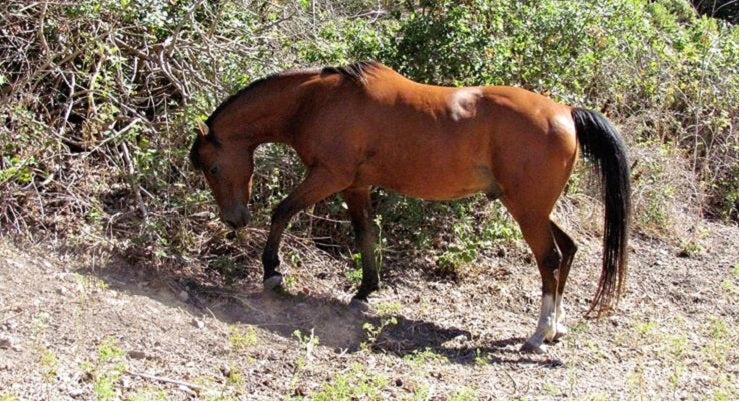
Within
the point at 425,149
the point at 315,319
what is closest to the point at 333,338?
the point at 315,319

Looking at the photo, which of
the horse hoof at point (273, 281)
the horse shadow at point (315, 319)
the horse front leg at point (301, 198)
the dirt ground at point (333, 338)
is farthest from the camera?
the horse hoof at point (273, 281)

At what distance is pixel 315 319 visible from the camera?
618cm

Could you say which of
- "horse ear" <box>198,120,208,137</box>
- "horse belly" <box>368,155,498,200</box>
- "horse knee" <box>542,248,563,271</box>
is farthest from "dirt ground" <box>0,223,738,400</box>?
"horse ear" <box>198,120,208,137</box>

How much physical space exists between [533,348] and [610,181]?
1198mm

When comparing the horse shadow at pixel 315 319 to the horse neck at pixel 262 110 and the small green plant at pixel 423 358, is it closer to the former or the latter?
the small green plant at pixel 423 358

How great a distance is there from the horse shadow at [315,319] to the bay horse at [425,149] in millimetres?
206

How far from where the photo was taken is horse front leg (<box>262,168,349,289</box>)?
20.1 ft

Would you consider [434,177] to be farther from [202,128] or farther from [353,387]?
[353,387]

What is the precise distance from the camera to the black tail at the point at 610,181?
5.97 m

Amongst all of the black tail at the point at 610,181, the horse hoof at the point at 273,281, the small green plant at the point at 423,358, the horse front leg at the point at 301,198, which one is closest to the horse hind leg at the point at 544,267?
the black tail at the point at 610,181

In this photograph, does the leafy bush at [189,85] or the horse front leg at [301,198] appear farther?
the leafy bush at [189,85]

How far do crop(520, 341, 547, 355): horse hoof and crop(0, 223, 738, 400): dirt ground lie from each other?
0.07 meters

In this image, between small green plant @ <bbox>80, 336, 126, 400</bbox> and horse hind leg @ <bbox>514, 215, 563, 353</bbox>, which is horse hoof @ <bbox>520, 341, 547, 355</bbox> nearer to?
horse hind leg @ <bbox>514, 215, 563, 353</bbox>

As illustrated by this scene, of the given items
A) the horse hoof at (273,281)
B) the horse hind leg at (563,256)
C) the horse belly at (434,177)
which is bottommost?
the horse hoof at (273,281)
